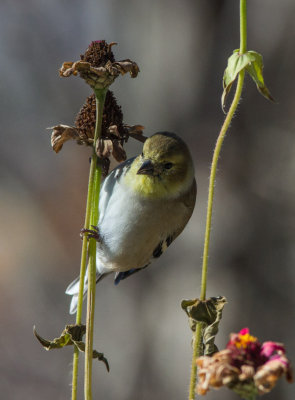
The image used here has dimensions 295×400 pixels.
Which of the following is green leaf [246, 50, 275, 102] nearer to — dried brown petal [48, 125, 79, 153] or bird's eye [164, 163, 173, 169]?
dried brown petal [48, 125, 79, 153]

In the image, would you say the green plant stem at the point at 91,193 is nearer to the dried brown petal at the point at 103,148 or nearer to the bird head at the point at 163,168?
the dried brown petal at the point at 103,148

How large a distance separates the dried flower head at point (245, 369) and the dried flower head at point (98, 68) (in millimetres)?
537

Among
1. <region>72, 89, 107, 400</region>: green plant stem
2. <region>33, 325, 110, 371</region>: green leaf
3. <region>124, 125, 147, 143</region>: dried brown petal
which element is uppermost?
<region>124, 125, 147, 143</region>: dried brown petal

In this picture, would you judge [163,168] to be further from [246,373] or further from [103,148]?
[246,373]

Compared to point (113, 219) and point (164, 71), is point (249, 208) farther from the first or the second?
point (113, 219)

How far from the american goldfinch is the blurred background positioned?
1.80 meters

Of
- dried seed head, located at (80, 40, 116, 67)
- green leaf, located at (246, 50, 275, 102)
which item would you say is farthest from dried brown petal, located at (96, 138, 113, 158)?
green leaf, located at (246, 50, 275, 102)

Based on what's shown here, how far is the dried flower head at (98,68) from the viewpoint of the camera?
111 cm

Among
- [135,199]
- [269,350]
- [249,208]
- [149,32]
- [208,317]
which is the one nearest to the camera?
[269,350]

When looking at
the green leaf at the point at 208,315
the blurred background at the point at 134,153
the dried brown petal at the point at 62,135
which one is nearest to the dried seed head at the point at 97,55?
the dried brown petal at the point at 62,135

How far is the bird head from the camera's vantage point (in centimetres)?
150

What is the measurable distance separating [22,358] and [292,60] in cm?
244

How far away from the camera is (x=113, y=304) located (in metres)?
3.74

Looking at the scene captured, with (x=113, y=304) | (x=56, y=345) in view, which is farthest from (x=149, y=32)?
(x=56, y=345)
